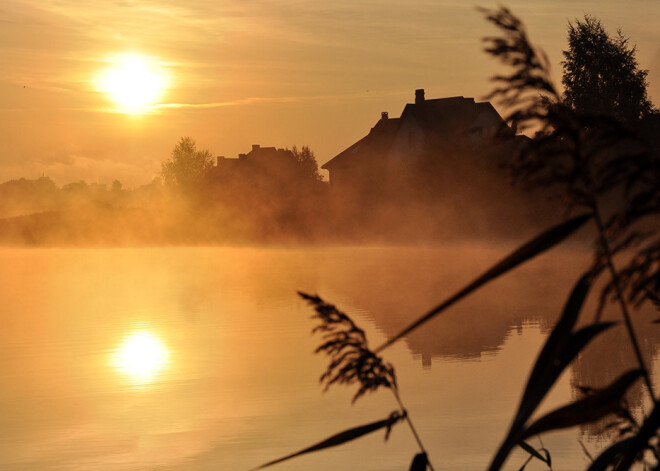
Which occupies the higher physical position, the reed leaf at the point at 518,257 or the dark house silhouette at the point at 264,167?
the dark house silhouette at the point at 264,167

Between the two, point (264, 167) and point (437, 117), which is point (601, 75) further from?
point (264, 167)

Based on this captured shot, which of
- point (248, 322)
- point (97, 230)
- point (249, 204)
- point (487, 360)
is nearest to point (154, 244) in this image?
point (249, 204)

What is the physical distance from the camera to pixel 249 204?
7219 cm

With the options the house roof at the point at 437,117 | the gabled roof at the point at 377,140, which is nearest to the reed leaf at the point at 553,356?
the house roof at the point at 437,117

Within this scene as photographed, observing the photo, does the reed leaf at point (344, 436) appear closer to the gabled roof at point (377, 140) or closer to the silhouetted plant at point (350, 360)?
the silhouetted plant at point (350, 360)

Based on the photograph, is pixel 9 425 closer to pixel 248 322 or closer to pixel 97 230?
pixel 248 322

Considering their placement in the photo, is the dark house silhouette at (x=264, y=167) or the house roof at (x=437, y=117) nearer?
the house roof at (x=437, y=117)

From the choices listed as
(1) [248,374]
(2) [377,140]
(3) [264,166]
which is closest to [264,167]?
(3) [264,166]

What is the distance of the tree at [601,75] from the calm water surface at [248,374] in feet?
67.8

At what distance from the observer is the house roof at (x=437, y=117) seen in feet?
195

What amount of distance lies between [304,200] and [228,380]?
48407 mm

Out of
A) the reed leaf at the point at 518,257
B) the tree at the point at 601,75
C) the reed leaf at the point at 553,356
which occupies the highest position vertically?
the tree at the point at 601,75

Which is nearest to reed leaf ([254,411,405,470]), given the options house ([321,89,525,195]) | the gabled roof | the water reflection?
the water reflection

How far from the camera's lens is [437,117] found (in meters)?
61.4
